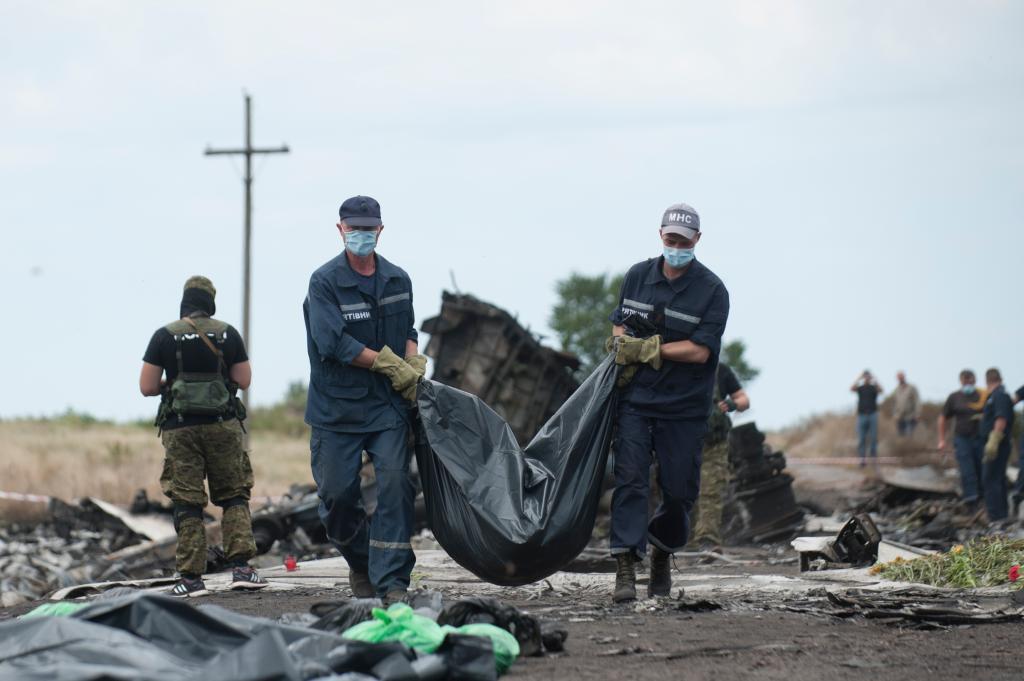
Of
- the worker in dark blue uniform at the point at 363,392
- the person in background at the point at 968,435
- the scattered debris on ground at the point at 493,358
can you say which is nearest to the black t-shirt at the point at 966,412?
the person in background at the point at 968,435

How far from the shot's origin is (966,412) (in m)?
18.9

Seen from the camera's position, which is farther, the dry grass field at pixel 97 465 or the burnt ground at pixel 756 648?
the dry grass field at pixel 97 465

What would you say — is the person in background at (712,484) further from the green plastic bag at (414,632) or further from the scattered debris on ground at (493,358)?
the green plastic bag at (414,632)

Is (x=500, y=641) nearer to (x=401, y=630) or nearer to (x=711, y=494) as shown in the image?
(x=401, y=630)

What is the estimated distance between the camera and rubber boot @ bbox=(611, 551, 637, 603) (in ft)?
24.6

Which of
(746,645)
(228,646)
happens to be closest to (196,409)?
(228,646)

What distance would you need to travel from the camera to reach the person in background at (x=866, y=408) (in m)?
25.7

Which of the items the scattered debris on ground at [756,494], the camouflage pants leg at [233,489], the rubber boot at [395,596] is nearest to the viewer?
the rubber boot at [395,596]

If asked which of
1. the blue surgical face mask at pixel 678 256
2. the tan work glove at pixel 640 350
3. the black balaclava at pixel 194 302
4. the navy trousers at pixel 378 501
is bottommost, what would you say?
the navy trousers at pixel 378 501

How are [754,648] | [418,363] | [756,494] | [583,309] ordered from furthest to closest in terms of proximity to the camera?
[583,309] → [756,494] → [418,363] → [754,648]

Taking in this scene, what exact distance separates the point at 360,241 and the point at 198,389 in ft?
5.39

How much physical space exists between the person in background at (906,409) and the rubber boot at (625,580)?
930 inches

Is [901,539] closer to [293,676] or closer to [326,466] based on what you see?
[326,466]

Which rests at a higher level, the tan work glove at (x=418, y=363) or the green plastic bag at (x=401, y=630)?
the tan work glove at (x=418, y=363)
